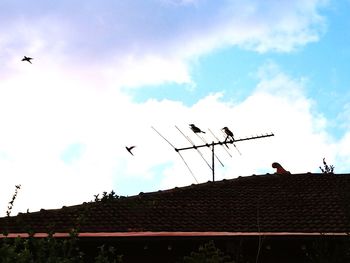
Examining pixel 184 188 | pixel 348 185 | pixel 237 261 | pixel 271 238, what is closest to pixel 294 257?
pixel 271 238

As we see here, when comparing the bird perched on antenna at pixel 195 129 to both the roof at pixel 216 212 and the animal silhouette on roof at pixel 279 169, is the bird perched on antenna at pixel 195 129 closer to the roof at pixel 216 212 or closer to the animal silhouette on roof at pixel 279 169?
the roof at pixel 216 212

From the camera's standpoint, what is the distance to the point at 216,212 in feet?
40.9

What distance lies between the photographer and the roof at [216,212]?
37.3 ft

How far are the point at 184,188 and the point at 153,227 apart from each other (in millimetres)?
2895

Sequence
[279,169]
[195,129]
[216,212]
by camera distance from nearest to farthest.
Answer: [216,212], [195,129], [279,169]

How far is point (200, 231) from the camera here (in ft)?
37.1

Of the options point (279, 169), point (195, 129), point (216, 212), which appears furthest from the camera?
point (279, 169)

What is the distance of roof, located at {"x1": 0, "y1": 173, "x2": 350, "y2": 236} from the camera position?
11.4 meters

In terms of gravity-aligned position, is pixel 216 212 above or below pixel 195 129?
below

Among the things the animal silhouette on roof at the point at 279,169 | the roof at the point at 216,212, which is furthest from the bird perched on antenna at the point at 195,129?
the animal silhouette on roof at the point at 279,169

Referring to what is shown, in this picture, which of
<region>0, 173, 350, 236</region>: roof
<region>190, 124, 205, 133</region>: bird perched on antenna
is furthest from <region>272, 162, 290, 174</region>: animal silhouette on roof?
<region>190, 124, 205, 133</region>: bird perched on antenna

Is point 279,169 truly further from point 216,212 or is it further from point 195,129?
point 216,212

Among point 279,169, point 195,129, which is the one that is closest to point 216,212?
point 195,129

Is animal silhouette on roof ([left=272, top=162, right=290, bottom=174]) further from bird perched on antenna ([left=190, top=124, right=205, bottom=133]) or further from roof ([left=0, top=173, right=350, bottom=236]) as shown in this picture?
bird perched on antenna ([left=190, top=124, right=205, bottom=133])
